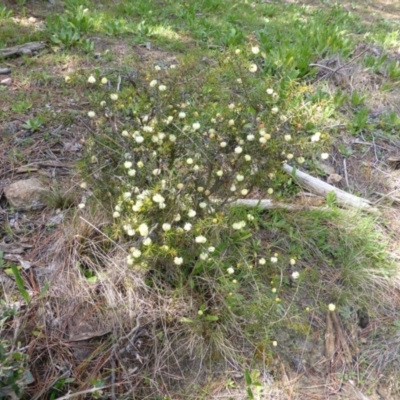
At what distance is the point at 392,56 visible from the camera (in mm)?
5656

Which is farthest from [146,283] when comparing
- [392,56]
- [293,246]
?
[392,56]

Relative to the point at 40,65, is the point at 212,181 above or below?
above

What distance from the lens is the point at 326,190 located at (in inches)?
139

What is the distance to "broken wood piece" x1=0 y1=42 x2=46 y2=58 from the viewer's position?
4.58 meters

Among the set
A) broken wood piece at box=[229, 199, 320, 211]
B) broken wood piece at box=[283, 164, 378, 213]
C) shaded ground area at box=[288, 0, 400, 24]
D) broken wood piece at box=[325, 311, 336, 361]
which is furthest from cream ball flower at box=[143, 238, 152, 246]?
shaded ground area at box=[288, 0, 400, 24]

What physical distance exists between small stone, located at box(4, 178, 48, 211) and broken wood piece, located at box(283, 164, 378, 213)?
196 centimetres

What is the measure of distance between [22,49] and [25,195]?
2.42m

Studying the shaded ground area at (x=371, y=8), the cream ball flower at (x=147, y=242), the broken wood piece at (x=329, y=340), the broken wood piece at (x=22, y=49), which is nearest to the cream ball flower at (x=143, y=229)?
the cream ball flower at (x=147, y=242)

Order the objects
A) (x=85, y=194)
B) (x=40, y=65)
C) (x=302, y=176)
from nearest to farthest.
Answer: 1. (x=85, y=194)
2. (x=302, y=176)
3. (x=40, y=65)

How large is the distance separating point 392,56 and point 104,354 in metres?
5.35

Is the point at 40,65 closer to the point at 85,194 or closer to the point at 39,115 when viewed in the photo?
the point at 39,115

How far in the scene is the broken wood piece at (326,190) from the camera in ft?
11.4

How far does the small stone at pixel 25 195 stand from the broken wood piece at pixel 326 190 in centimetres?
196

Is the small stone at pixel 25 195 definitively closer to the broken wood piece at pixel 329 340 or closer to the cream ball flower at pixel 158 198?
the cream ball flower at pixel 158 198
